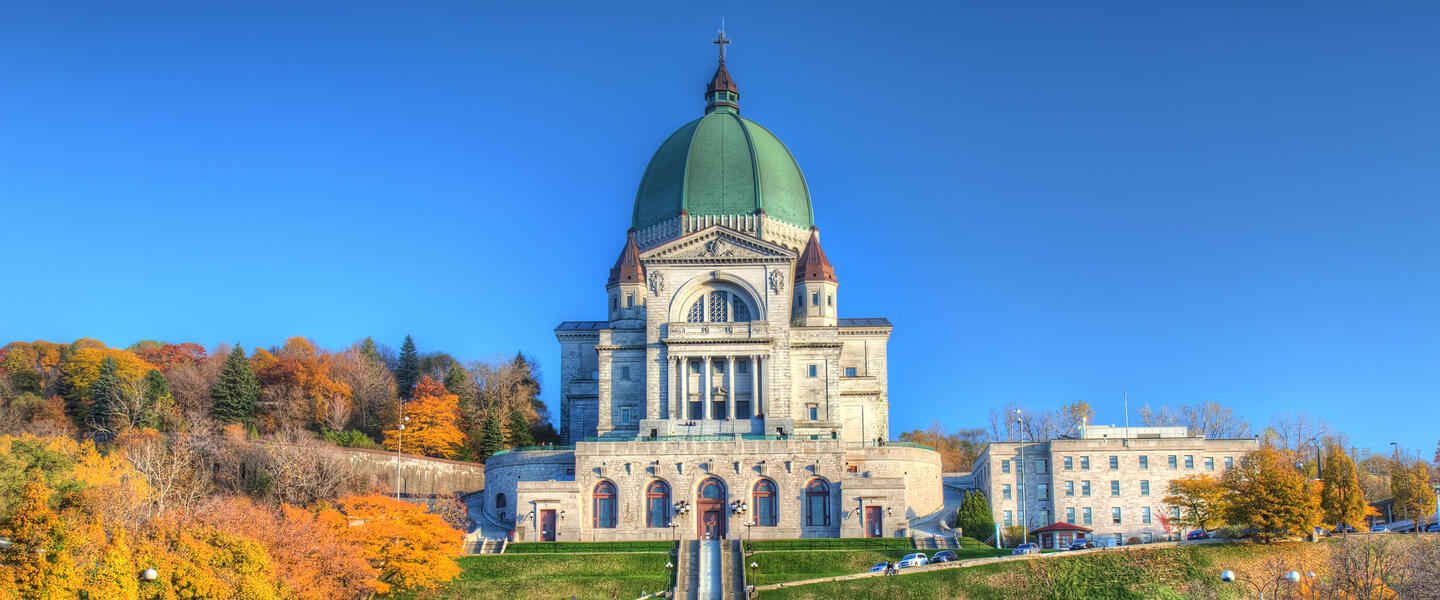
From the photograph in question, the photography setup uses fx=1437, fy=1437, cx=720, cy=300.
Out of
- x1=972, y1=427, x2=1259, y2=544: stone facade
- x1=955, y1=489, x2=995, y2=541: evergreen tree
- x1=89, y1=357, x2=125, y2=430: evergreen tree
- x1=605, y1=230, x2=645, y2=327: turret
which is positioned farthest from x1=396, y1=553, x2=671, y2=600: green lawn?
x1=89, y1=357, x2=125, y2=430: evergreen tree

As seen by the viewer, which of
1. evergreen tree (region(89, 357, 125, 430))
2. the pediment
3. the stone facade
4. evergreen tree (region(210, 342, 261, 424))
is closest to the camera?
the stone facade

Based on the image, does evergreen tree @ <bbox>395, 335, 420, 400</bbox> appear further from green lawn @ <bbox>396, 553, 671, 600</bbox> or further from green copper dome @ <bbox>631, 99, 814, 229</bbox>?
green lawn @ <bbox>396, 553, 671, 600</bbox>

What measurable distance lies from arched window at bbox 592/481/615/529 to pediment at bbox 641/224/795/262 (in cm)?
1721

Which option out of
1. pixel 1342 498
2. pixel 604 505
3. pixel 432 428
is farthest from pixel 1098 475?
pixel 432 428

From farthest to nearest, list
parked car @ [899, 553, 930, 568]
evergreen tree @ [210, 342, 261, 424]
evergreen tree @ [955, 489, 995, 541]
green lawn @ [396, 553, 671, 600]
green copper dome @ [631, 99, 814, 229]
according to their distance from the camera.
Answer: green copper dome @ [631, 99, 814, 229] → evergreen tree @ [210, 342, 261, 424] → evergreen tree @ [955, 489, 995, 541] → parked car @ [899, 553, 930, 568] → green lawn @ [396, 553, 671, 600]

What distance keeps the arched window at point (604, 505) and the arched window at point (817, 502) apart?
32.6 ft

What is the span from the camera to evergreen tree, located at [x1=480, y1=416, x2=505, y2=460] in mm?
90125

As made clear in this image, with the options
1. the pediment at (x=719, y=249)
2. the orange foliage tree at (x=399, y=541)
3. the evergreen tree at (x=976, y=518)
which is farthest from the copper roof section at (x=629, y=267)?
the orange foliage tree at (x=399, y=541)

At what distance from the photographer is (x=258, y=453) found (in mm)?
78375

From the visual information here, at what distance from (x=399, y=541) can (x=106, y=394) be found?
37.5m

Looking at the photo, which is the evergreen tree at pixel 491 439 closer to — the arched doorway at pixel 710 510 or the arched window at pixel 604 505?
Answer: the arched window at pixel 604 505

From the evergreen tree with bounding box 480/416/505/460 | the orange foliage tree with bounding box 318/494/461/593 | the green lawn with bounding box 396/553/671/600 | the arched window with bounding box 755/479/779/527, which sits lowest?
the green lawn with bounding box 396/553/671/600

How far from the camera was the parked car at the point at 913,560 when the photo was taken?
6219 centimetres

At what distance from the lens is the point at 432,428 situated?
91.4 metres
